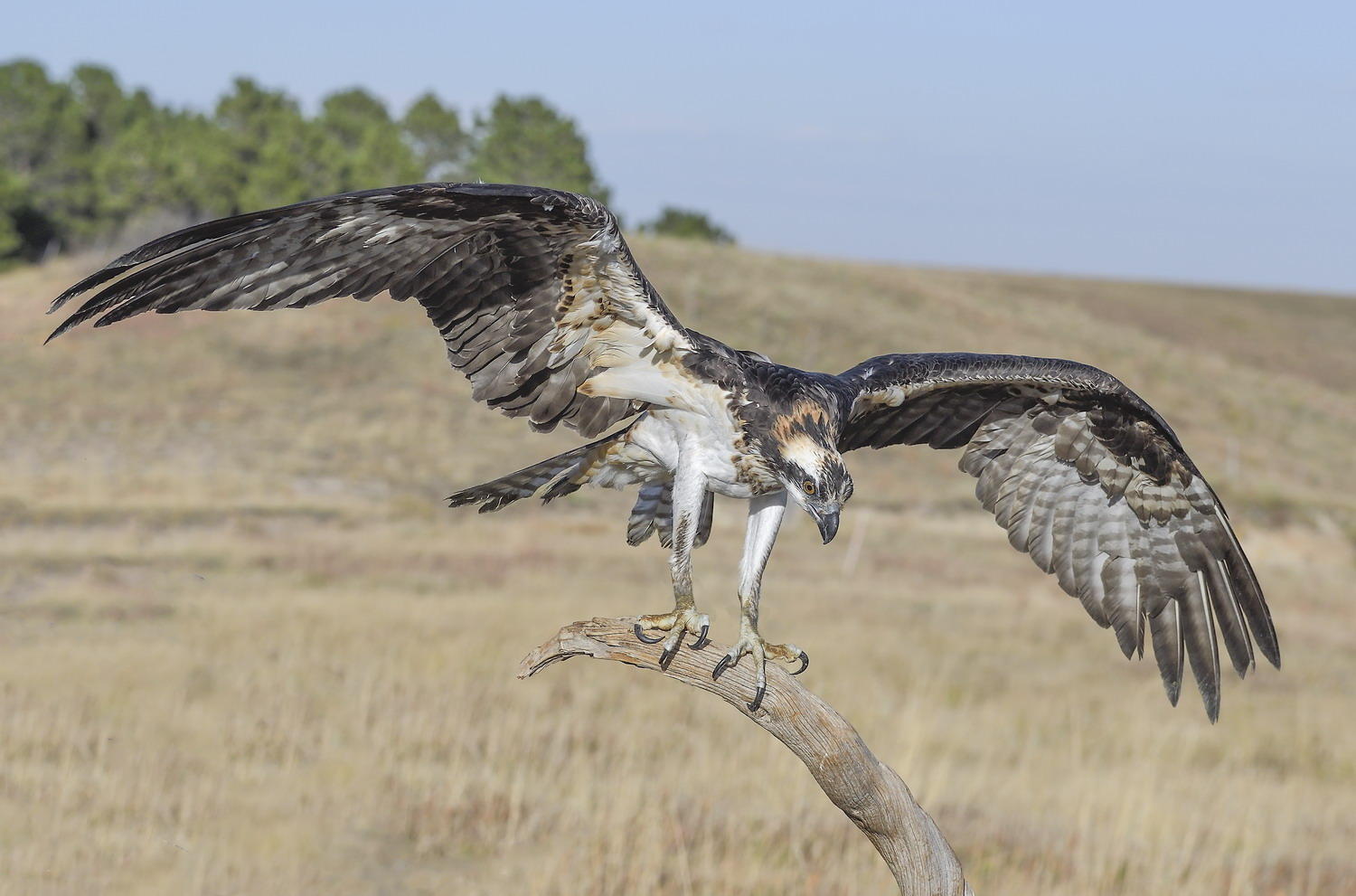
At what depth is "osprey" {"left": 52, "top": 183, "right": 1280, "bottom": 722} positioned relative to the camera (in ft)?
14.8

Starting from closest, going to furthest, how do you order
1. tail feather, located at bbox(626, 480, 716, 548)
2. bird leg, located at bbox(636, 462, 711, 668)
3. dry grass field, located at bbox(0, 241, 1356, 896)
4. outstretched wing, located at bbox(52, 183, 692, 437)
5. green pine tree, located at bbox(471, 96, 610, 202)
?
1. outstretched wing, located at bbox(52, 183, 692, 437)
2. bird leg, located at bbox(636, 462, 711, 668)
3. tail feather, located at bbox(626, 480, 716, 548)
4. dry grass field, located at bbox(0, 241, 1356, 896)
5. green pine tree, located at bbox(471, 96, 610, 202)

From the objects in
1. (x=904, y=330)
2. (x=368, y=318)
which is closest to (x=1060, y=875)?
(x=368, y=318)

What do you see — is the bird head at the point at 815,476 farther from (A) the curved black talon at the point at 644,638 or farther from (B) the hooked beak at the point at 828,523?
(A) the curved black talon at the point at 644,638

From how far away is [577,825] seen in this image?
8.48 metres

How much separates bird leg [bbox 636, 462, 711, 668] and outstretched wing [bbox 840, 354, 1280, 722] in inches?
55.8

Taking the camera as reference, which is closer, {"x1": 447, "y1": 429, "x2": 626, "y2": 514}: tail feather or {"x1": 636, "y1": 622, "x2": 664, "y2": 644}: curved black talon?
{"x1": 636, "y1": 622, "x2": 664, "y2": 644}: curved black talon

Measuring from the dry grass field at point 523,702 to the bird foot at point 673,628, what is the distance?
10.5 feet

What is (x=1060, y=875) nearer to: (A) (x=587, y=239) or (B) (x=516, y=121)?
(A) (x=587, y=239)

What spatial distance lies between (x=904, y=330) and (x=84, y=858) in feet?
157

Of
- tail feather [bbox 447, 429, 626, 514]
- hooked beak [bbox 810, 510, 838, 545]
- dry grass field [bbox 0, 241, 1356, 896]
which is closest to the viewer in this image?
hooked beak [bbox 810, 510, 838, 545]

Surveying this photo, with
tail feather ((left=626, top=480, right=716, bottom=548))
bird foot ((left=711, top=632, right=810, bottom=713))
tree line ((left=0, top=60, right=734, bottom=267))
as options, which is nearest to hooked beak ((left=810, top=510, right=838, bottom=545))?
bird foot ((left=711, top=632, right=810, bottom=713))

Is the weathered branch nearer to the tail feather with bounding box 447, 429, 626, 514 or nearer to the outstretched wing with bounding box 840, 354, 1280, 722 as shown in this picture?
the tail feather with bounding box 447, 429, 626, 514

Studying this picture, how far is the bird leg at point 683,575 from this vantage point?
4.70 metres

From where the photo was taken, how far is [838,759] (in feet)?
15.4
